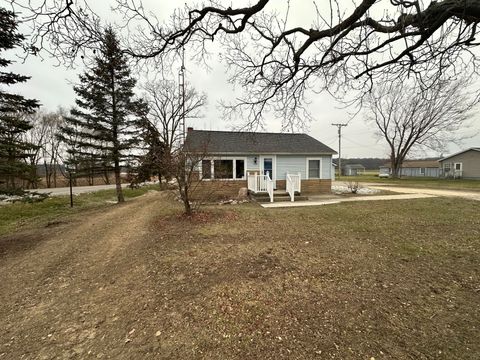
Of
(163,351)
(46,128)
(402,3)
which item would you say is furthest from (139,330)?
(46,128)

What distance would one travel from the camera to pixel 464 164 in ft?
101

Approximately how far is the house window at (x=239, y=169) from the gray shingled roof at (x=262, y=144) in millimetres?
654

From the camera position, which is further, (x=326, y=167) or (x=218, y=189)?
(x=326, y=167)

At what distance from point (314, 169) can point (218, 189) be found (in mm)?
6335

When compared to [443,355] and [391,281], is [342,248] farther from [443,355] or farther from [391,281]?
[443,355]

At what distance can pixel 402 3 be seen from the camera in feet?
9.07

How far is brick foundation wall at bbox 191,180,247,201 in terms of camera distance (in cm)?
1133

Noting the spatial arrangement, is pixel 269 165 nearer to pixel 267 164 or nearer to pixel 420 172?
pixel 267 164

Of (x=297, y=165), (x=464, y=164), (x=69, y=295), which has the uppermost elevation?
(x=464, y=164)

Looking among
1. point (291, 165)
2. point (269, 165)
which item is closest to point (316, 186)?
point (291, 165)

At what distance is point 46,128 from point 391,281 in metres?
36.6

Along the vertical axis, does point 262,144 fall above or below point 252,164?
above

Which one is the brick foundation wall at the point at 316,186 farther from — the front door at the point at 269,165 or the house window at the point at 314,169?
the front door at the point at 269,165

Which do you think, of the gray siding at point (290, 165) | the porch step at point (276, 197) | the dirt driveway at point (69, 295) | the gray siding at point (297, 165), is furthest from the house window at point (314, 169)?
the dirt driveway at point (69, 295)
